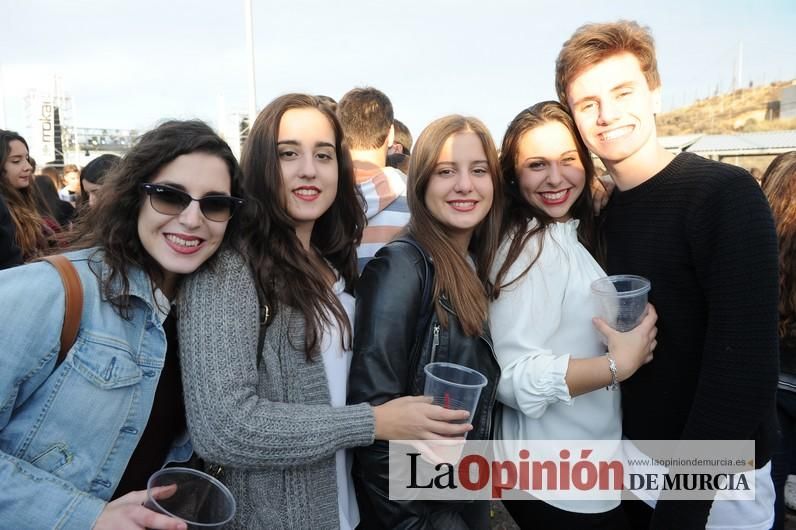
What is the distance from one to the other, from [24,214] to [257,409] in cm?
407

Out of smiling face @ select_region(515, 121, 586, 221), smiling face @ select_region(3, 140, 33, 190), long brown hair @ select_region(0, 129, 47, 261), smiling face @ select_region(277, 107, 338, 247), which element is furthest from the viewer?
smiling face @ select_region(3, 140, 33, 190)

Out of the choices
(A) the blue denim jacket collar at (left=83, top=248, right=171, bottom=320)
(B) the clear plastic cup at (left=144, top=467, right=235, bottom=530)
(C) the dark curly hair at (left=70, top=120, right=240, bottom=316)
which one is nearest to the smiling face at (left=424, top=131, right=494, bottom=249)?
(C) the dark curly hair at (left=70, top=120, right=240, bottom=316)

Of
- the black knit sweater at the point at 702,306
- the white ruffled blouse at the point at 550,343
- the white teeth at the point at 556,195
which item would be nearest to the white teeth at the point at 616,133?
the black knit sweater at the point at 702,306

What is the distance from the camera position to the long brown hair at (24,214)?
4219 millimetres

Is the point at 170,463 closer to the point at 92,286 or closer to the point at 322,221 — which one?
the point at 92,286

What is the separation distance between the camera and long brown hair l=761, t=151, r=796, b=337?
3285 millimetres

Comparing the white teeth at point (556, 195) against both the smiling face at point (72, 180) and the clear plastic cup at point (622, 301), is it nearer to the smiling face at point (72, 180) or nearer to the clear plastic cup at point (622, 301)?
the clear plastic cup at point (622, 301)

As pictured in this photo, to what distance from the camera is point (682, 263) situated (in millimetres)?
1969

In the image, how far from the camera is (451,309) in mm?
2004

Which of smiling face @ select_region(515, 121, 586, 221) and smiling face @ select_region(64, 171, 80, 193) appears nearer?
smiling face @ select_region(515, 121, 586, 221)

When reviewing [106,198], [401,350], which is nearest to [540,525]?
[401,350]

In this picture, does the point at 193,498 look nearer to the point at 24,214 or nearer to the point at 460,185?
the point at 460,185

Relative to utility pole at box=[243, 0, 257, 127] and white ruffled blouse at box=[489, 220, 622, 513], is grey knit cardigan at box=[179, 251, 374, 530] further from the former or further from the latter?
utility pole at box=[243, 0, 257, 127]

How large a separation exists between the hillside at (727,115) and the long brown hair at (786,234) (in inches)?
1804
